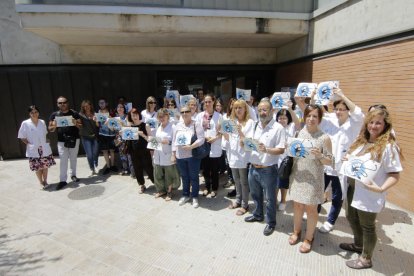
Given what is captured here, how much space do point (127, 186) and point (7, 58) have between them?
5.82m

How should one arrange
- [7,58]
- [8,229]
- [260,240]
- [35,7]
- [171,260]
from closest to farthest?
1. [171,260]
2. [260,240]
3. [8,229]
4. [35,7]
5. [7,58]

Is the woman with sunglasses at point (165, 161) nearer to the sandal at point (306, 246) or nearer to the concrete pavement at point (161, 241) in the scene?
the concrete pavement at point (161, 241)

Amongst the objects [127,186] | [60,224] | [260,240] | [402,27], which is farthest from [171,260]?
[402,27]

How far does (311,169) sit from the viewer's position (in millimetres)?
3041

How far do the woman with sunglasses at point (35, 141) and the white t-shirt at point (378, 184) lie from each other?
605 centimetres

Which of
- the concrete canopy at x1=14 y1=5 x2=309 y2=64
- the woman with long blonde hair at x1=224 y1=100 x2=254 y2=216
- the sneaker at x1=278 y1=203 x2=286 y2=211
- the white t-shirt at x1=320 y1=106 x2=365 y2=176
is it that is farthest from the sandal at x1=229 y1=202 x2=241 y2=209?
the concrete canopy at x1=14 y1=5 x2=309 y2=64

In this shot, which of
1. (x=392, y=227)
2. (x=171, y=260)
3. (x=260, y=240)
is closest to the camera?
(x=171, y=260)

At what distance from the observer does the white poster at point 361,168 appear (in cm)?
253

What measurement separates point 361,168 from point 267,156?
115 centimetres

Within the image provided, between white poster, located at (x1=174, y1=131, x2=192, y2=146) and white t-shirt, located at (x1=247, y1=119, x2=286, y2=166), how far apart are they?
3.89 feet

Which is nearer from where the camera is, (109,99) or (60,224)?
(60,224)

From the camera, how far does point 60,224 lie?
4227 millimetres

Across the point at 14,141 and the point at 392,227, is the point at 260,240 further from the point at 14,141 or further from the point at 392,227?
the point at 14,141

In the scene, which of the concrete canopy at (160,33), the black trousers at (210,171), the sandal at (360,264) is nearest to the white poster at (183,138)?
the black trousers at (210,171)
